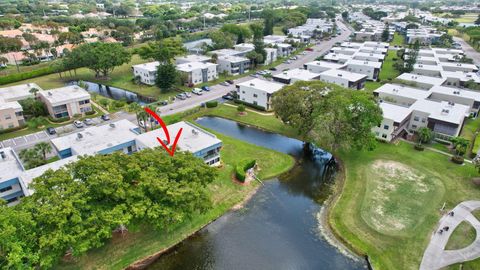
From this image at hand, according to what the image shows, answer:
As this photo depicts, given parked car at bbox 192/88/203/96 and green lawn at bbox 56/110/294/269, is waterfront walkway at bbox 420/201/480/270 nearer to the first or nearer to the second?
green lawn at bbox 56/110/294/269

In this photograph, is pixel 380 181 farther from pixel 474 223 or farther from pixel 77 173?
pixel 77 173

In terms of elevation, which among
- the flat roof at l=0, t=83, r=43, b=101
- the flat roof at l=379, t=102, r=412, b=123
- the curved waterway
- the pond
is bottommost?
the curved waterway

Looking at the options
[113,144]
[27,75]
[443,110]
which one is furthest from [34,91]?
[443,110]

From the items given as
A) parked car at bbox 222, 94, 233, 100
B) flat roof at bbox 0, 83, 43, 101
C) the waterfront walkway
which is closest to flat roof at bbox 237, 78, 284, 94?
parked car at bbox 222, 94, 233, 100

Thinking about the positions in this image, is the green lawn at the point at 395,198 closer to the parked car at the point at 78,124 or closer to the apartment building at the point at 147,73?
the parked car at the point at 78,124

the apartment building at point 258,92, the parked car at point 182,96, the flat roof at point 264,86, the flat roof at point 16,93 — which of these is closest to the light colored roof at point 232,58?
the flat roof at point 264,86

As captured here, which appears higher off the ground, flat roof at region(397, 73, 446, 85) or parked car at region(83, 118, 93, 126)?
flat roof at region(397, 73, 446, 85)

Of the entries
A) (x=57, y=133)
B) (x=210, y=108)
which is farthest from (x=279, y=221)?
(x=57, y=133)

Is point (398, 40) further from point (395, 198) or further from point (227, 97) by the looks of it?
point (395, 198)
